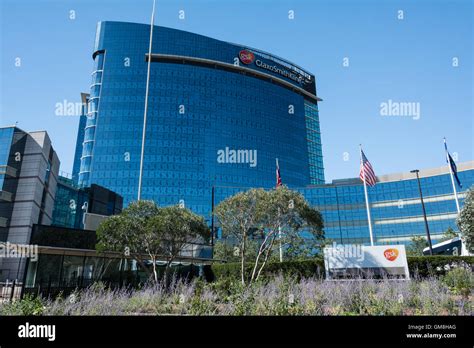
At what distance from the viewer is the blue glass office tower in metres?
85.1

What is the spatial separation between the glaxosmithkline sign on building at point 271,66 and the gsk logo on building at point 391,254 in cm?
9914

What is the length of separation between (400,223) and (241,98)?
63.0 meters

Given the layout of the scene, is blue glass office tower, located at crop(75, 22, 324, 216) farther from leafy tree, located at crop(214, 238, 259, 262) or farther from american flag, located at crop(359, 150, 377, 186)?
american flag, located at crop(359, 150, 377, 186)

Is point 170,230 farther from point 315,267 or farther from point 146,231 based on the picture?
point 315,267

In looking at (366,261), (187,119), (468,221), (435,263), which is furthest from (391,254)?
(187,119)

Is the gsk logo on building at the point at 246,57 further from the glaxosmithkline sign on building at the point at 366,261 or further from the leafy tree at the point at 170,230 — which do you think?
the glaxosmithkline sign on building at the point at 366,261

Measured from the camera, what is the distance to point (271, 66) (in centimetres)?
11800

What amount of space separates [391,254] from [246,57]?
102 meters

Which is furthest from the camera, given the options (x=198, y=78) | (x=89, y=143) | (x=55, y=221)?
(x=198, y=78)

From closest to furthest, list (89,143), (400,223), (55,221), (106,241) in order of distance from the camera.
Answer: (106,241) → (55,221) → (400,223) → (89,143)

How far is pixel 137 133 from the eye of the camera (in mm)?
87188

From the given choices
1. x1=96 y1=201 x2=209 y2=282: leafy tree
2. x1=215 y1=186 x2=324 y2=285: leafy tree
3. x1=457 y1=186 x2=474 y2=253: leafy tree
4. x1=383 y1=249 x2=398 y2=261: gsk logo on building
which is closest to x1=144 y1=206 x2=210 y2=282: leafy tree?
x1=96 y1=201 x2=209 y2=282: leafy tree
